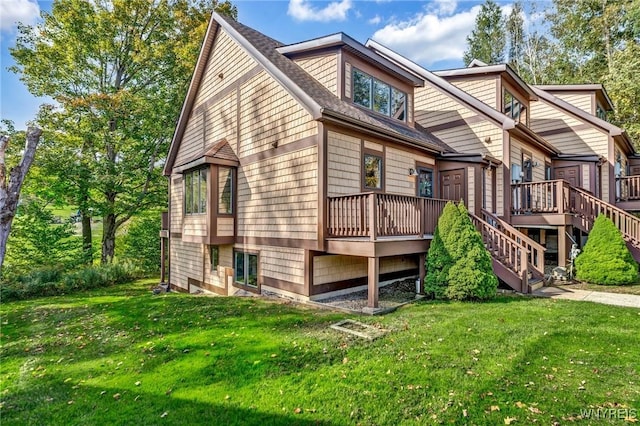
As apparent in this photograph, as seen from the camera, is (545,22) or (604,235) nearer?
(604,235)

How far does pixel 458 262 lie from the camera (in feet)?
26.0

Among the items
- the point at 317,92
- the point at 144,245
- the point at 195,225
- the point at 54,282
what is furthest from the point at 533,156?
the point at 54,282

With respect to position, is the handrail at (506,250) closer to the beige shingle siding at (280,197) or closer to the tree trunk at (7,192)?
the beige shingle siding at (280,197)

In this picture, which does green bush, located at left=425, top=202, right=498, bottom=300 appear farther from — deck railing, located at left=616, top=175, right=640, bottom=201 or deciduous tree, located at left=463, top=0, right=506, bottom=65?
deciduous tree, located at left=463, top=0, right=506, bottom=65

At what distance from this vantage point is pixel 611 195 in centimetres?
1508

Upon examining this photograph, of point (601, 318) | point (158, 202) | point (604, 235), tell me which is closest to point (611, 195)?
point (604, 235)

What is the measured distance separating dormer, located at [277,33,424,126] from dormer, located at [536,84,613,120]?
10752 millimetres

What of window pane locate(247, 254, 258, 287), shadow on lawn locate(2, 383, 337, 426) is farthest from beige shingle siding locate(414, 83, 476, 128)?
shadow on lawn locate(2, 383, 337, 426)

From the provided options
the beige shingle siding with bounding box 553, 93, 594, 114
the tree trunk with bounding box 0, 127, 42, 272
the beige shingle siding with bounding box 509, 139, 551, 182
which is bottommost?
the tree trunk with bounding box 0, 127, 42, 272

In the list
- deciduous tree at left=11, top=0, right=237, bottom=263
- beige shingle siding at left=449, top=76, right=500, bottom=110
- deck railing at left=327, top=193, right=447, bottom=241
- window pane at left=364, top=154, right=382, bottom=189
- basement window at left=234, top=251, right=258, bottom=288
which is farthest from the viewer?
deciduous tree at left=11, top=0, right=237, bottom=263

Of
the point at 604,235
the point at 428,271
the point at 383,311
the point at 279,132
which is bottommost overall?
the point at 383,311

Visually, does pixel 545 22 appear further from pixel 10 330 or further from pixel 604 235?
pixel 10 330

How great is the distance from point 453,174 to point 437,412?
963 centimetres

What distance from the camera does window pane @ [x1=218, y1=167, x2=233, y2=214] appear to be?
10836 millimetres
